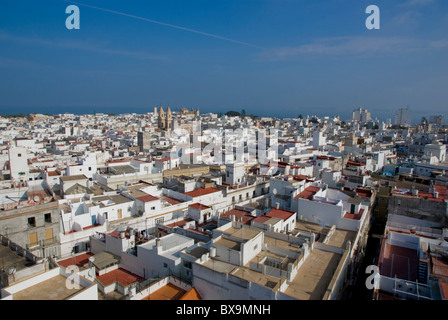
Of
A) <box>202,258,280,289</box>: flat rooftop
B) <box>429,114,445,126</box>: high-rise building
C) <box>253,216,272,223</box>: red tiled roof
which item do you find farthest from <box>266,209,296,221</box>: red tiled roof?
<box>429,114,445,126</box>: high-rise building

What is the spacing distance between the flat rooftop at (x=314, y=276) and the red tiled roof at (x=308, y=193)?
604 cm

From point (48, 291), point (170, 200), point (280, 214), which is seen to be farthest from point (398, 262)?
point (170, 200)

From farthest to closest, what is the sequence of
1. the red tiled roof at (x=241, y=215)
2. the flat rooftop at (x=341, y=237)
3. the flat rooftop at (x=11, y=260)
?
the red tiled roof at (x=241, y=215) → the flat rooftop at (x=341, y=237) → the flat rooftop at (x=11, y=260)

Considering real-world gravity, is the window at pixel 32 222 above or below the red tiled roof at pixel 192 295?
above

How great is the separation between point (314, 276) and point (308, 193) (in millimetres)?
9269

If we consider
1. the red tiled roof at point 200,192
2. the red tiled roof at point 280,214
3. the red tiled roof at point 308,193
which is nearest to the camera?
the red tiled roof at point 280,214

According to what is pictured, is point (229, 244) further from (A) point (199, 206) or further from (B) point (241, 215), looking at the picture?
(A) point (199, 206)

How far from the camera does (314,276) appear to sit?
37.1 ft

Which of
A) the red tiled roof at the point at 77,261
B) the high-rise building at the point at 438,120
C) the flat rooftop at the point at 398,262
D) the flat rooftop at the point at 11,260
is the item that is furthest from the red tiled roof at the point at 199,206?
the high-rise building at the point at 438,120

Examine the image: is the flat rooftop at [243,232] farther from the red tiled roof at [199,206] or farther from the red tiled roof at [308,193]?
the red tiled roof at [308,193]

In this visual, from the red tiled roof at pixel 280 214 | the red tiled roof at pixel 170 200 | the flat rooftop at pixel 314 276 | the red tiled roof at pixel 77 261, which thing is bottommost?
the red tiled roof at pixel 77 261

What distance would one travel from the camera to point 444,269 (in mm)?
11367

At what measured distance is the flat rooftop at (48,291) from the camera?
28.1 feet
